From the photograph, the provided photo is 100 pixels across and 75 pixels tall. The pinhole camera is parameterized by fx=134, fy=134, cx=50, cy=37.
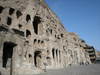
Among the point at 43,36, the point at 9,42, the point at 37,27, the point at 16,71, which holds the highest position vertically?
the point at 37,27

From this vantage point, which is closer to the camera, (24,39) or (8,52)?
(8,52)

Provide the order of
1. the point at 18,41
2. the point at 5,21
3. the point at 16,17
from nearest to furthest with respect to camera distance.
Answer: the point at 18,41
the point at 5,21
the point at 16,17

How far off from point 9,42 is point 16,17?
10.9 m

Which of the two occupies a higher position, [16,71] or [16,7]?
[16,7]

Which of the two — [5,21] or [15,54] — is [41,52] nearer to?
[5,21]

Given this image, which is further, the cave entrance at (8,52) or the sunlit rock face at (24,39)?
the cave entrance at (8,52)

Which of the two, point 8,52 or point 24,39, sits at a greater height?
point 24,39

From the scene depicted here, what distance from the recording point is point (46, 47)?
98.4 feet

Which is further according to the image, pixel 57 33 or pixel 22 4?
pixel 57 33

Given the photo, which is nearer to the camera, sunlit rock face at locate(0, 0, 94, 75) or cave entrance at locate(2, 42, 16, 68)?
sunlit rock face at locate(0, 0, 94, 75)

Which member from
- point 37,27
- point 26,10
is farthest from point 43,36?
point 26,10

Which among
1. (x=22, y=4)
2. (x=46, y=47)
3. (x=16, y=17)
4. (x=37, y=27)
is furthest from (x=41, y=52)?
(x=22, y=4)

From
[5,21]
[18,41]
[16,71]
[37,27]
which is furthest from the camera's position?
[37,27]

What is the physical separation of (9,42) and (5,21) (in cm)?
872
